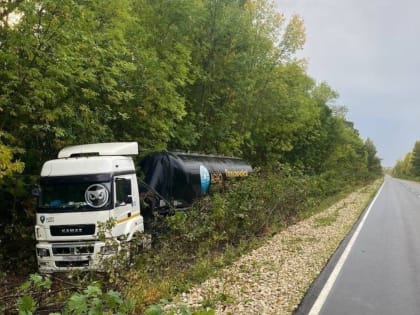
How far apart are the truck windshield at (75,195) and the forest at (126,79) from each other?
1.00 meters

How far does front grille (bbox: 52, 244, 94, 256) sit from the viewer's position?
9875 millimetres

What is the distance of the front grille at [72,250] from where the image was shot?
9875mm

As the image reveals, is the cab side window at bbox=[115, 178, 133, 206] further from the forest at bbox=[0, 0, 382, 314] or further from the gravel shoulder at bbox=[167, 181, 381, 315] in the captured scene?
the gravel shoulder at bbox=[167, 181, 381, 315]

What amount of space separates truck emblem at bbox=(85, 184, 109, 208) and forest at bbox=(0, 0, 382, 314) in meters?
1.83

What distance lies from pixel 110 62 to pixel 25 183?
4.27m

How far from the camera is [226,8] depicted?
19.9 metres

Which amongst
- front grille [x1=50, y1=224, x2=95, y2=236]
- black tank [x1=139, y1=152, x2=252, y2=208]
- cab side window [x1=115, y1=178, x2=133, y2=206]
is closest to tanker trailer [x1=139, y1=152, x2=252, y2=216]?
black tank [x1=139, y1=152, x2=252, y2=208]

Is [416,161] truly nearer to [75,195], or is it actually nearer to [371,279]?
[371,279]

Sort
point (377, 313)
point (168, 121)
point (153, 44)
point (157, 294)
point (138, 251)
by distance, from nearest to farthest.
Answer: point (377, 313), point (157, 294), point (138, 251), point (168, 121), point (153, 44)

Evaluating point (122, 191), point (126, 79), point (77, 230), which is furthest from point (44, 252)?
point (126, 79)

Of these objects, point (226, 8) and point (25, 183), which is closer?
point (25, 183)

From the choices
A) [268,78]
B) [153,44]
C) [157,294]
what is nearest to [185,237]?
[157,294]

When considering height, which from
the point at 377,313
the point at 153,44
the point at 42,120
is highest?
the point at 153,44

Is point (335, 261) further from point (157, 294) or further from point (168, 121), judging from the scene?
point (168, 121)
